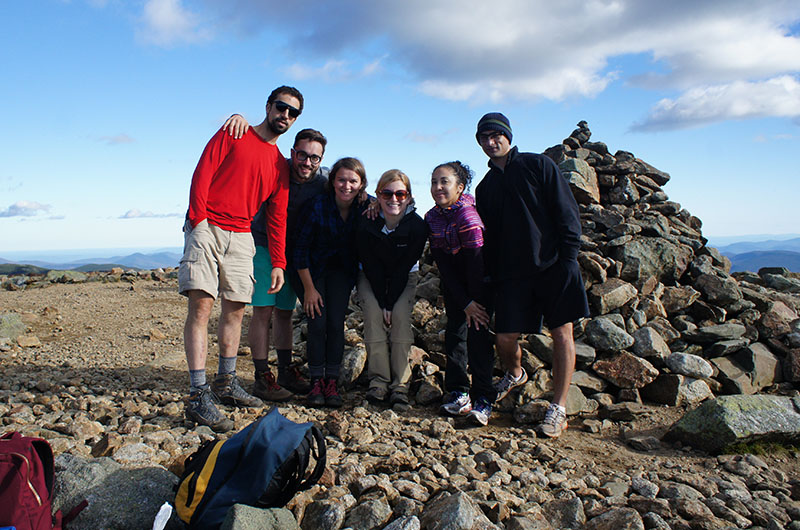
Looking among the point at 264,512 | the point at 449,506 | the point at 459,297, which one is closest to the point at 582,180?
the point at 459,297

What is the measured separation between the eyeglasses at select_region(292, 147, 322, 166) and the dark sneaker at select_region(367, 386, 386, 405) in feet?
8.83

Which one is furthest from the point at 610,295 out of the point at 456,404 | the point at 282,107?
the point at 282,107

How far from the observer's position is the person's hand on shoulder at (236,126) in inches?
204

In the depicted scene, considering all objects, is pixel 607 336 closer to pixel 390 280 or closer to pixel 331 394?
pixel 390 280

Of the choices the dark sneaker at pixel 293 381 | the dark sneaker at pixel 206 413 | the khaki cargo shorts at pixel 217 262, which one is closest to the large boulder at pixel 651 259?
the dark sneaker at pixel 293 381

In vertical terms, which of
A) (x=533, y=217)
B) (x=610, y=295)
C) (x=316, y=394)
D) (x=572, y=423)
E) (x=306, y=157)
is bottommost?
(x=572, y=423)

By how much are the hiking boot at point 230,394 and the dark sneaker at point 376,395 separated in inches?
50.5

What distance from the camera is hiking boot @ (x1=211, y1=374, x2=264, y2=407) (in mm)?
5531

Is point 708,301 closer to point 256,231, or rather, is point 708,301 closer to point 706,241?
point 706,241

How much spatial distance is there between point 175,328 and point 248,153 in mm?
6931

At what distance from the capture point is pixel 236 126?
525cm

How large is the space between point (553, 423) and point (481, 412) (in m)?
0.75

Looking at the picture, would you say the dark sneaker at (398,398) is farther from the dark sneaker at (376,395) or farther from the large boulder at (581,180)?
the large boulder at (581,180)

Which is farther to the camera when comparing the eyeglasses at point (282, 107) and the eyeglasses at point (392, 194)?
the eyeglasses at point (392, 194)
